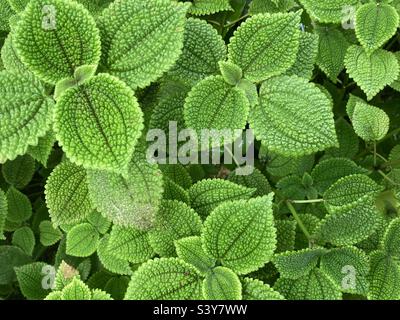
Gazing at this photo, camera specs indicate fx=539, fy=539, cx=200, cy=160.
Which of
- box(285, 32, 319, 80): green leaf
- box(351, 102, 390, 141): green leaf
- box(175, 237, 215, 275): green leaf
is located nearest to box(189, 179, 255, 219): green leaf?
box(175, 237, 215, 275): green leaf

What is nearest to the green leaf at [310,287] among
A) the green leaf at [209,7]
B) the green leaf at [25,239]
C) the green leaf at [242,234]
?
the green leaf at [242,234]

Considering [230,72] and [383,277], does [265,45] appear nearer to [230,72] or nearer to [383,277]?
[230,72]

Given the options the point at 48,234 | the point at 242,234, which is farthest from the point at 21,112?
the point at 48,234

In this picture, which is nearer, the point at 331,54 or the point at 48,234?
the point at 331,54

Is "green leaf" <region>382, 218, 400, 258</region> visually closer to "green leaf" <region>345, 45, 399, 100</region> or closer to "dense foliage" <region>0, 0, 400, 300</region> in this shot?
"dense foliage" <region>0, 0, 400, 300</region>

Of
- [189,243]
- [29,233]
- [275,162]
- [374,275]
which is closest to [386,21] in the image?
[275,162]

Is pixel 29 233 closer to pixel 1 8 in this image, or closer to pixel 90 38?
pixel 1 8
